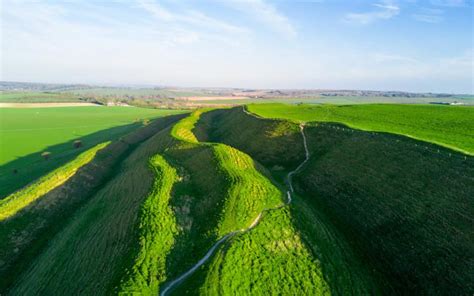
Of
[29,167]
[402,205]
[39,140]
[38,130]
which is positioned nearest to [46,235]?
[29,167]

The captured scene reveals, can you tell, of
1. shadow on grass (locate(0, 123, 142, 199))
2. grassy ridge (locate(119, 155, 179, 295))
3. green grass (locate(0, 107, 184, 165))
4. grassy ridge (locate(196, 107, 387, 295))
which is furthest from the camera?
green grass (locate(0, 107, 184, 165))

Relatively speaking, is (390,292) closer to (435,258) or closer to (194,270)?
(435,258)

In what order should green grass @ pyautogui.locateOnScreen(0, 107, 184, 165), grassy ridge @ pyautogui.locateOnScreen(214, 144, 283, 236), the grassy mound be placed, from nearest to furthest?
grassy ridge @ pyautogui.locateOnScreen(214, 144, 283, 236) < the grassy mound < green grass @ pyautogui.locateOnScreen(0, 107, 184, 165)

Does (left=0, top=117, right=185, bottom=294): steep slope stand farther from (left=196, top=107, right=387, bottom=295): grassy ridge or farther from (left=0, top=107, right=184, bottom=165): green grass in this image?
(left=0, top=107, right=184, bottom=165): green grass

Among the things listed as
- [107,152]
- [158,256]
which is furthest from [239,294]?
[107,152]

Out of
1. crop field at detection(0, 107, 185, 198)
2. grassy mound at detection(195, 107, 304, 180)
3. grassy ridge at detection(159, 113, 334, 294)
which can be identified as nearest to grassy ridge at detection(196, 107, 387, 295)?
grassy mound at detection(195, 107, 304, 180)

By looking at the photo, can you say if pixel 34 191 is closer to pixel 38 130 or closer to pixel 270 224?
pixel 270 224

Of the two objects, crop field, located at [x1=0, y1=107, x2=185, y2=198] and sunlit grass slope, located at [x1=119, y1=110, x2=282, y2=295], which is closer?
sunlit grass slope, located at [x1=119, y1=110, x2=282, y2=295]
